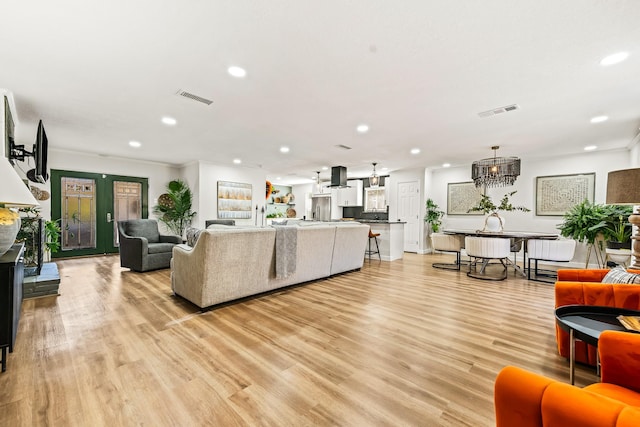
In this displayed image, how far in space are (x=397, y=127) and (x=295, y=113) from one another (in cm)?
164

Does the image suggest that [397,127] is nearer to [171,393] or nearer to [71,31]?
→ [71,31]

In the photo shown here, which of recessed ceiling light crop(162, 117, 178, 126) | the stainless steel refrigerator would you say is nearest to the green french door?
recessed ceiling light crop(162, 117, 178, 126)

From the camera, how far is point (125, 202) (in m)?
7.20

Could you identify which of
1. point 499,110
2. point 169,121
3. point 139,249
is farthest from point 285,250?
point 499,110

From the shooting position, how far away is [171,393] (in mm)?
1652

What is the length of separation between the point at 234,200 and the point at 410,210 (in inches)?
209

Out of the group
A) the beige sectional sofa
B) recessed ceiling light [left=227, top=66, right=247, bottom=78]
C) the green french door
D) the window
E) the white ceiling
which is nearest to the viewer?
the white ceiling

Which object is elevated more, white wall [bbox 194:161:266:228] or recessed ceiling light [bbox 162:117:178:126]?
recessed ceiling light [bbox 162:117:178:126]

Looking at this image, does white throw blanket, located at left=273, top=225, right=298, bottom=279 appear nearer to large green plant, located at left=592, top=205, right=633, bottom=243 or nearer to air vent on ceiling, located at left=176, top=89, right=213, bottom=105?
air vent on ceiling, located at left=176, top=89, right=213, bottom=105

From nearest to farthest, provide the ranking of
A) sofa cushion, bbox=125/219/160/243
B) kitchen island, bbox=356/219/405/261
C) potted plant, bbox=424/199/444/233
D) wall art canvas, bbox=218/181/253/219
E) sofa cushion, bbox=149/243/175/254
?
1. sofa cushion, bbox=149/243/175/254
2. sofa cushion, bbox=125/219/160/243
3. kitchen island, bbox=356/219/405/261
4. wall art canvas, bbox=218/181/253/219
5. potted plant, bbox=424/199/444/233

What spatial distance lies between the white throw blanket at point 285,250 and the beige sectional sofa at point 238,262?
0.10 ft

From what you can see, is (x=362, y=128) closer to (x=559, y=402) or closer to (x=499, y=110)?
(x=499, y=110)

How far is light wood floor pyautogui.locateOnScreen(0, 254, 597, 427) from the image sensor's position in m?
1.51

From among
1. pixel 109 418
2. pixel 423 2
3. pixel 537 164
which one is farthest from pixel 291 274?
pixel 537 164
